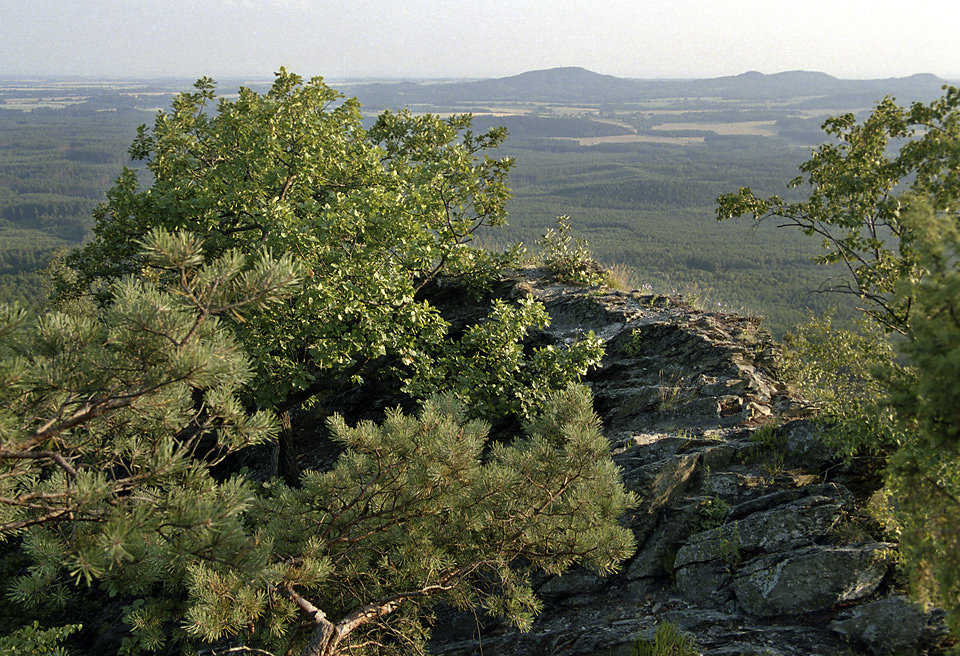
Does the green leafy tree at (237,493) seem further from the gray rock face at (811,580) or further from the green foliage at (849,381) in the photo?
the green foliage at (849,381)

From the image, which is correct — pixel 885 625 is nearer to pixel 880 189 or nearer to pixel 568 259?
pixel 880 189

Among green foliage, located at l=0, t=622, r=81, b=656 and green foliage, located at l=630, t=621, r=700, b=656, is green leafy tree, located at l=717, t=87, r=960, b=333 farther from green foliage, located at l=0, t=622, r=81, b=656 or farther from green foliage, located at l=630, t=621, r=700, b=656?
green foliage, located at l=0, t=622, r=81, b=656

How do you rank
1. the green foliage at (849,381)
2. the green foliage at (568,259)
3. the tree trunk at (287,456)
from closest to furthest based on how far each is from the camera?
the green foliage at (849,381) < the tree trunk at (287,456) < the green foliage at (568,259)

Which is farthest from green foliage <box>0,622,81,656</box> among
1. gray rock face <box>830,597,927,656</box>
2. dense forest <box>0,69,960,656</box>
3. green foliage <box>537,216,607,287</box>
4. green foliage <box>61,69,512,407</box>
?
green foliage <box>537,216,607,287</box>

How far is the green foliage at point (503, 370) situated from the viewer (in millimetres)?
9297

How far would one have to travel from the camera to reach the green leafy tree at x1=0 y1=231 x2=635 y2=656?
3.91 metres

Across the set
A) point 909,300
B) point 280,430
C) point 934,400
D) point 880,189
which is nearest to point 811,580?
point 909,300

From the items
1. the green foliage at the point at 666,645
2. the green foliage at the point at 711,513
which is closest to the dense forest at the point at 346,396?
the green foliage at the point at 666,645

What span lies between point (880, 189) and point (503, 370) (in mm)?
5846

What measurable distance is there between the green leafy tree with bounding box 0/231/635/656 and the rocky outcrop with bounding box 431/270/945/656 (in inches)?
36.2

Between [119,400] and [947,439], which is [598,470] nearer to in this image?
[947,439]

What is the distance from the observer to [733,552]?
679cm

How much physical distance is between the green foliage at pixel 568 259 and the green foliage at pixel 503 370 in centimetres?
560

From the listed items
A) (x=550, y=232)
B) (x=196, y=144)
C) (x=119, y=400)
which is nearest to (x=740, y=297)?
(x=550, y=232)
